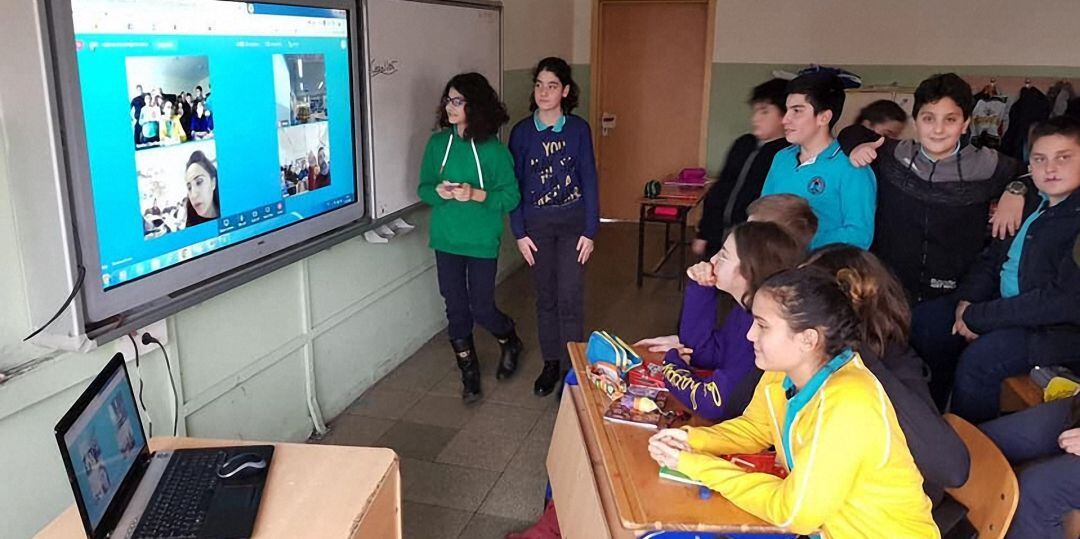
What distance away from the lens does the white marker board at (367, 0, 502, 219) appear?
136 inches

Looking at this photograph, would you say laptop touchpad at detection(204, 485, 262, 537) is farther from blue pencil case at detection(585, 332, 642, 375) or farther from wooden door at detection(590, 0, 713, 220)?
wooden door at detection(590, 0, 713, 220)

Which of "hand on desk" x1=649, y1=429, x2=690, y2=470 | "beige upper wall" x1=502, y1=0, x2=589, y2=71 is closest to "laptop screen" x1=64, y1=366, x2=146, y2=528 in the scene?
"hand on desk" x1=649, y1=429, x2=690, y2=470

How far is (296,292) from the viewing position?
3207 mm

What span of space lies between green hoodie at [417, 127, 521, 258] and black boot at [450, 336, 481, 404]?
43 centimetres

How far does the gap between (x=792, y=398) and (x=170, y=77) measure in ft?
5.76

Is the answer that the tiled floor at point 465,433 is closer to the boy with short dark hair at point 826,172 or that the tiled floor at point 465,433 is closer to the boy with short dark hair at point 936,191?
the boy with short dark hair at point 826,172

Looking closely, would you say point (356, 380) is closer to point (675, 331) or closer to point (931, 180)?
point (675, 331)

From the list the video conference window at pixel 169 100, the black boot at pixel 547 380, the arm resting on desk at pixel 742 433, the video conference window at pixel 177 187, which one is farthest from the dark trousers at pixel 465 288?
the arm resting on desk at pixel 742 433

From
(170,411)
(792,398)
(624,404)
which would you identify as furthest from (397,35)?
(792,398)

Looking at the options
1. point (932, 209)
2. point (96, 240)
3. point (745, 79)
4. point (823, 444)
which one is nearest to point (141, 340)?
point (96, 240)

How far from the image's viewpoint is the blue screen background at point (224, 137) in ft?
6.50

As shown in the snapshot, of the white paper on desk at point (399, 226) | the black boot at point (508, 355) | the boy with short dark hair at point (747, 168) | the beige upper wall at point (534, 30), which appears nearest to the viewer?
the boy with short dark hair at point (747, 168)

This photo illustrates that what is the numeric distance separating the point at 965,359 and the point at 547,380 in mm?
1740

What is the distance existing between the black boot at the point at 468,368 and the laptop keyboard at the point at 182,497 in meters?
1.87
